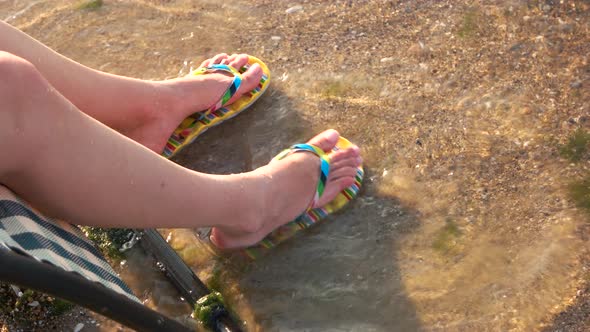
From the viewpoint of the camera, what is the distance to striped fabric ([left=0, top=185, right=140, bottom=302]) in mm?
1422

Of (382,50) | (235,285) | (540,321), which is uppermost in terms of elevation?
(382,50)

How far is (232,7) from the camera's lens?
3236 millimetres

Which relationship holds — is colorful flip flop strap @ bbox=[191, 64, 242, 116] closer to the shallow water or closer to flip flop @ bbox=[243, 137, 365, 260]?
the shallow water

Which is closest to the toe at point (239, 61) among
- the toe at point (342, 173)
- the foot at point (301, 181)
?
the foot at point (301, 181)

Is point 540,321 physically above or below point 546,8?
below

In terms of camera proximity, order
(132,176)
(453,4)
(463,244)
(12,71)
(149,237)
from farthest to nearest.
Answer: (453,4), (149,237), (463,244), (132,176), (12,71)

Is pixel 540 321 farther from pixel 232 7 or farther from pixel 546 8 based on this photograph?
pixel 232 7

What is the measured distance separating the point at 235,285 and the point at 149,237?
327 mm

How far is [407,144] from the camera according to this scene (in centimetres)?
241

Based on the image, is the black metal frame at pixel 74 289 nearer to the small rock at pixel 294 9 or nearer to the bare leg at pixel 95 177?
the bare leg at pixel 95 177

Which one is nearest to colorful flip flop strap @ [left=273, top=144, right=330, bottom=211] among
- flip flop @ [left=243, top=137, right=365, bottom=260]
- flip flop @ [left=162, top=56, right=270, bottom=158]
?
flip flop @ [left=243, top=137, right=365, bottom=260]

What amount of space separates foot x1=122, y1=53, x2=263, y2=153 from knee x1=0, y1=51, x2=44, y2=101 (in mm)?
865

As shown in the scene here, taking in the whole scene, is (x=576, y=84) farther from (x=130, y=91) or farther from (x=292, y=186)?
(x=130, y=91)

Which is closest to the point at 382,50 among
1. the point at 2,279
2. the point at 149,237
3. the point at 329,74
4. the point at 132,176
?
the point at 329,74
